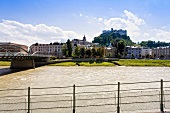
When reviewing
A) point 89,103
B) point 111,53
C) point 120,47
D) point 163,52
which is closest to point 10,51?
point 120,47

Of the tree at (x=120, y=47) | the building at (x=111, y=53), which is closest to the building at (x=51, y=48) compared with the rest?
Answer: the building at (x=111, y=53)

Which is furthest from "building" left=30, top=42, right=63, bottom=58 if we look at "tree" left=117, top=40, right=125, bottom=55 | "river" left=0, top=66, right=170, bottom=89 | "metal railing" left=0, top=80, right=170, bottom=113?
"metal railing" left=0, top=80, right=170, bottom=113

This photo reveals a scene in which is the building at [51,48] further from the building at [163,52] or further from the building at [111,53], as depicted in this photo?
the building at [163,52]

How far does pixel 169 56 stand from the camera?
548ft

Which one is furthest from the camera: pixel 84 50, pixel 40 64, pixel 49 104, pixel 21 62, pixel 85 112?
pixel 84 50

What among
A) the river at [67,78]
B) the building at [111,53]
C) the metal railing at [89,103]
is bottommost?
the river at [67,78]

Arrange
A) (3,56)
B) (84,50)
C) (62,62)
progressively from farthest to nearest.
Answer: (84,50)
(62,62)
(3,56)

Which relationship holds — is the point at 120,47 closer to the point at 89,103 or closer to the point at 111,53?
the point at 111,53

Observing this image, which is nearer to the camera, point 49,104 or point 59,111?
point 59,111

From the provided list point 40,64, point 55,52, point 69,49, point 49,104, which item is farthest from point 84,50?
point 49,104

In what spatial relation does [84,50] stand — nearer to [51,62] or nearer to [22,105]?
[51,62]

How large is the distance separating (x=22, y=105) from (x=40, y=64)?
75.1 metres

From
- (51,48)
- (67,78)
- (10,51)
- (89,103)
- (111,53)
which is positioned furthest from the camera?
(51,48)

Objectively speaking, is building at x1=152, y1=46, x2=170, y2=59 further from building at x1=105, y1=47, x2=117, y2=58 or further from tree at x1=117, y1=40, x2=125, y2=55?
tree at x1=117, y1=40, x2=125, y2=55
